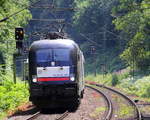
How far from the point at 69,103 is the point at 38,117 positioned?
10.5ft

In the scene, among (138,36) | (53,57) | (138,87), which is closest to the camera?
(53,57)

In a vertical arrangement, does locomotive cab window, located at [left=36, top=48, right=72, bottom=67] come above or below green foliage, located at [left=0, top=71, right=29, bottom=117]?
above

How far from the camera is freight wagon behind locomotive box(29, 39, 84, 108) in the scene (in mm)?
21141

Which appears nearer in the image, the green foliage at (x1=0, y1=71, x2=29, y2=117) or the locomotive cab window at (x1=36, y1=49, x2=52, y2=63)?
the locomotive cab window at (x1=36, y1=49, x2=52, y2=63)

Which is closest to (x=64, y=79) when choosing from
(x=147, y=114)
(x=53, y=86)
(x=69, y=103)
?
(x=53, y=86)

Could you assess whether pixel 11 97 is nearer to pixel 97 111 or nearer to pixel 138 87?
pixel 97 111

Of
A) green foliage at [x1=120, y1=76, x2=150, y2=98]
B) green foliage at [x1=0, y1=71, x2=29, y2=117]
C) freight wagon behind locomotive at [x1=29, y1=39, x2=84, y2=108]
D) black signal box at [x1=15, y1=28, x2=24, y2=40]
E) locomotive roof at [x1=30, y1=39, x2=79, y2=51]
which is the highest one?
black signal box at [x1=15, y1=28, x2=24, y2=40]

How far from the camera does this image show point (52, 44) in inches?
865

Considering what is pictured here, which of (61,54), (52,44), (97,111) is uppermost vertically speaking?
(52,44)

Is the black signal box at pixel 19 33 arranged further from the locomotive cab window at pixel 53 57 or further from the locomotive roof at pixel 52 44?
the locomotive cab window at pixel 53 57

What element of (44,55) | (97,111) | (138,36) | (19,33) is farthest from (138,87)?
(44,55)

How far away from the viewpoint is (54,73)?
69.9 ft

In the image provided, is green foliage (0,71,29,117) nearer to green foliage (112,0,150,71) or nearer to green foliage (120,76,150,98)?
green foliage (120,76,150,98)

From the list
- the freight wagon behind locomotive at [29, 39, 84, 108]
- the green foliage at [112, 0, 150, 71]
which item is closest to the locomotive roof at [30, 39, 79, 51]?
the freight wagon behind locomotive at [29, 39, 84, 108]
